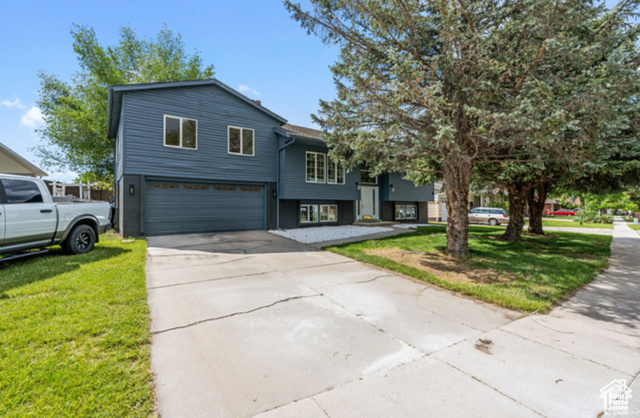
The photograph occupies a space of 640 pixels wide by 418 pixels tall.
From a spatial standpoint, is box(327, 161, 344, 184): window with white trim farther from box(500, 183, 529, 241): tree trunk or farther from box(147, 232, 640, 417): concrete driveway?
box(147, 232, 640, 417): concrete driveway

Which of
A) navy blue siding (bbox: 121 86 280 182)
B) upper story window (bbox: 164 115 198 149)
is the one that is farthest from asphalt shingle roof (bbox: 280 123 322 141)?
upper story window (bbox: 164 115 198 149)

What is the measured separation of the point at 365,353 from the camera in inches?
112

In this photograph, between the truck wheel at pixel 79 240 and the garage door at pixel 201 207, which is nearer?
the truck wheel at pixel 79 240

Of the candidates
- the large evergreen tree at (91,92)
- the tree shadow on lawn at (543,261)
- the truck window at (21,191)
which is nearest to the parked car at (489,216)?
the tree shadow on lawn at (543,261)

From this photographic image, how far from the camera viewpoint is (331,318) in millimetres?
3674

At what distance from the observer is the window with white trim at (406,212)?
61.4 feet

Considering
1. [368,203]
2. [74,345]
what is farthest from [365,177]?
[74,345]

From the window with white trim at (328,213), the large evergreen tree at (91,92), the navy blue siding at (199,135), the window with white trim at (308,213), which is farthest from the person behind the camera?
the large evergreen tree at (91,92)

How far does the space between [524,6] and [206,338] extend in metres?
8.13

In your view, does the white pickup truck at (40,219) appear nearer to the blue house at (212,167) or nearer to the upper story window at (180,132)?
the blue house at (212,167)

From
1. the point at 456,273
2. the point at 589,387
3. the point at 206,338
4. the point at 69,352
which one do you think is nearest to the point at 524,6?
the point at 456,273

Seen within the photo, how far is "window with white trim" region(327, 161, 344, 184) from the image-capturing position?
1452 cm

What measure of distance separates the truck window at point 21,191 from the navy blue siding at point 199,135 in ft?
13.6

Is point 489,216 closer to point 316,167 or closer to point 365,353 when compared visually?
point 316,167
